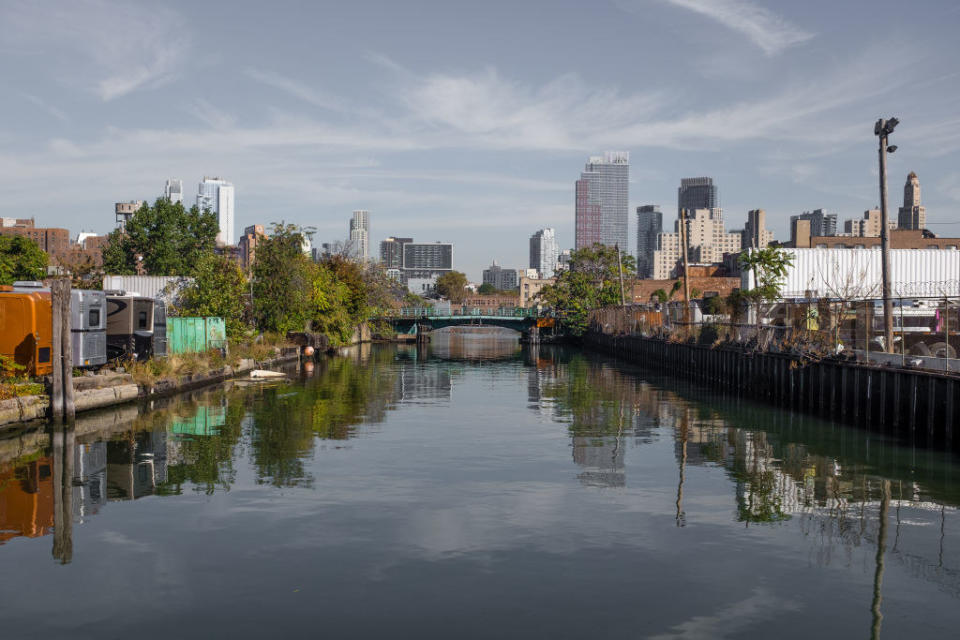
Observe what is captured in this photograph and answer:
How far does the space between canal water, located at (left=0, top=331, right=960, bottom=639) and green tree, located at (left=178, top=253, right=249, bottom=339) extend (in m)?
28.6

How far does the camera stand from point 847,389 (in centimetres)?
3347

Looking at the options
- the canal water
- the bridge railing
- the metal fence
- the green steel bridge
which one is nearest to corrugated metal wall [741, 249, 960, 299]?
the metal fence

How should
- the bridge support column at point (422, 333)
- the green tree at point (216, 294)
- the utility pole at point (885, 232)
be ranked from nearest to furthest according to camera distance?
the utility pole at point (885, 232) → the green tree at point (216, 294) → the bridge support column at point (422, 333)

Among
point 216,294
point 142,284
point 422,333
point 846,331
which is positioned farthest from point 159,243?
point 846,331

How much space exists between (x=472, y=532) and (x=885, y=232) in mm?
22907

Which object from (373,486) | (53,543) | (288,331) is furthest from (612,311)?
(53,543)

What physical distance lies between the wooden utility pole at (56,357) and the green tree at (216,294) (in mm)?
28724

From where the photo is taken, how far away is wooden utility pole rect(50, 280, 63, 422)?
95.2 ft

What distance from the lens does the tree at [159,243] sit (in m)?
116

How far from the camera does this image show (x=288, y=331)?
76625 millimetres

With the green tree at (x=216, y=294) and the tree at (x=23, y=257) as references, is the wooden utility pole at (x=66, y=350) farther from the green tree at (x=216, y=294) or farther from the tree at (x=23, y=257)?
the tree at (x=23, y=257)

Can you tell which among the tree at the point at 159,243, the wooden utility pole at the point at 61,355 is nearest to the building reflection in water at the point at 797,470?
the wooden utility pole at the point at 61,355

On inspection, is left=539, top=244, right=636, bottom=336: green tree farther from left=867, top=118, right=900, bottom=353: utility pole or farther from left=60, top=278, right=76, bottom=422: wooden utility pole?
left=60, top=278, right=76, bottom=422: wooden utility pole

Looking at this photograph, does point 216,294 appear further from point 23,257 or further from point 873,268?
point 873,268
